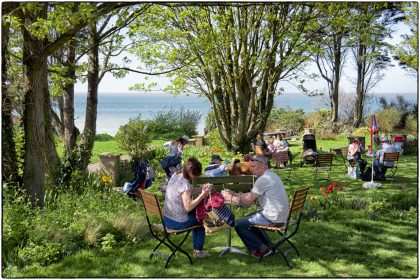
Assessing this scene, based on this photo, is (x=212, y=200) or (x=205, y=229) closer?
(x=212, y=200)

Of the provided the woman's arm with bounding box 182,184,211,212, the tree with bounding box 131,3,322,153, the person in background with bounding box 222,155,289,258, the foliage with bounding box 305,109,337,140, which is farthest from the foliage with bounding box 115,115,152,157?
the foliage with bounding box 305,109,337,140

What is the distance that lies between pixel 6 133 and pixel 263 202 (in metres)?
4.55

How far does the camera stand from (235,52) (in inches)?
653

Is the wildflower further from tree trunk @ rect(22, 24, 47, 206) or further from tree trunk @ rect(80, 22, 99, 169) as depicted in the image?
tree trunk @ rect(80, 22, 99, 169)

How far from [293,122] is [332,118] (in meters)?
3.26

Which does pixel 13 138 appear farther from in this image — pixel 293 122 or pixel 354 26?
pixel 293 122

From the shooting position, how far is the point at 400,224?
25.2 ft

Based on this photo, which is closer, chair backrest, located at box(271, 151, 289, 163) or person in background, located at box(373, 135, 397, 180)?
person in background, located at box(373, 135, 397, 180)

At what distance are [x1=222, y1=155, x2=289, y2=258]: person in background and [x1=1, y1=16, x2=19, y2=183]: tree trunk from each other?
13.5 ft

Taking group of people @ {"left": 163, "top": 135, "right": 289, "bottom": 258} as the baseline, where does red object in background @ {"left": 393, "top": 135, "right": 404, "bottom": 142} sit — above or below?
above

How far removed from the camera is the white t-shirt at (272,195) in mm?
5777

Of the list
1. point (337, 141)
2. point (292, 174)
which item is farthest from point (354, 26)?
point (337, 141)

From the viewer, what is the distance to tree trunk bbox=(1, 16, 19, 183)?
7980mm

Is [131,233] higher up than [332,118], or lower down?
lower down
